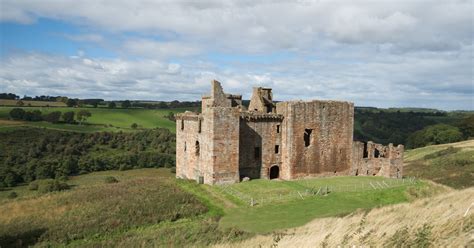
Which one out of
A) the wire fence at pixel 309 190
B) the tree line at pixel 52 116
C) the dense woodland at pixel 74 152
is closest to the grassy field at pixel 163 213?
the wire fence at pixel 309 190

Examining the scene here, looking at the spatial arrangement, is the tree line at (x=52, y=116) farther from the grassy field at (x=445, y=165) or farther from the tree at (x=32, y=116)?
the grassy field at (x=445, y=165)

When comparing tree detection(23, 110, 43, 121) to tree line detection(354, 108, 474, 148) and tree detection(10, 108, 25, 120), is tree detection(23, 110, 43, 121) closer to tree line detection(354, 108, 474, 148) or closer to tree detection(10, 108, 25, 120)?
tree detection(10, 108, 25, 120)

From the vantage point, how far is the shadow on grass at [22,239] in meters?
19.9

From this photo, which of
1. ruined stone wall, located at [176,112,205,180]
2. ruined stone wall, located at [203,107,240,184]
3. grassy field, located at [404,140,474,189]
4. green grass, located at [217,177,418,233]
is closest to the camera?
green grass, located at [217,177,418,233]

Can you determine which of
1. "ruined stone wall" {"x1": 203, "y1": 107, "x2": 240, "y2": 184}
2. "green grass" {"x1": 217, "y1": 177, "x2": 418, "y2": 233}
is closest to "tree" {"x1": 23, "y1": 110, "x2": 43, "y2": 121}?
"ruined stone wall" {"x1": 203, "y1": 107, "x2": 240, "y2": 184}

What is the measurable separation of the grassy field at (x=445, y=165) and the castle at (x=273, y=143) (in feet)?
22.9

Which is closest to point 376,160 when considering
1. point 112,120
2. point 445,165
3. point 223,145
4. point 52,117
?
point 223,145

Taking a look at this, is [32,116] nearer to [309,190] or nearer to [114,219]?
[114,219]

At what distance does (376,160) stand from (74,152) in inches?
1988

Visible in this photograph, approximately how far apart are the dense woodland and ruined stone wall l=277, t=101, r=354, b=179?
36986 millimetres

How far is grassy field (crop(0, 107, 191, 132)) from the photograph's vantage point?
77.2m

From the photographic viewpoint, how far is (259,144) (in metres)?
31.9

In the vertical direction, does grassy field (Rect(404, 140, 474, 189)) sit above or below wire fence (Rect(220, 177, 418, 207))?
below

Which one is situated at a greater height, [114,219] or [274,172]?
[274,172]
